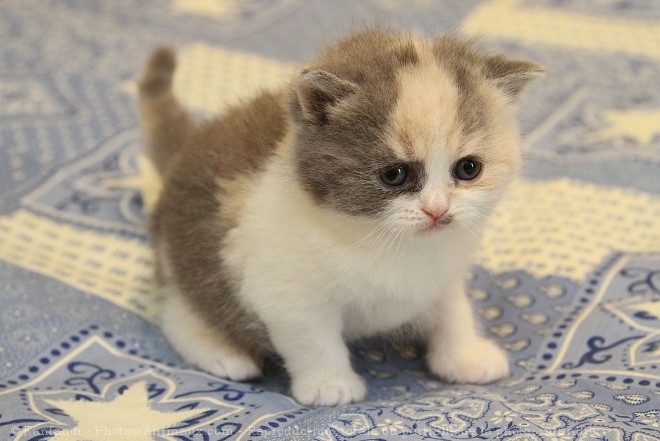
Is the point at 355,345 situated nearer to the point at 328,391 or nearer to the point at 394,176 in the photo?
the point at 328,391

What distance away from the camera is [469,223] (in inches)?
42.1

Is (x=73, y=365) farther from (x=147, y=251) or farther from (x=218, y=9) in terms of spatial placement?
(x=218, y=9)

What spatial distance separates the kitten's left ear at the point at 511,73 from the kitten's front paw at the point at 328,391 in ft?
1.50

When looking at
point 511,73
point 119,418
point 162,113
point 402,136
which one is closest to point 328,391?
point 119,418

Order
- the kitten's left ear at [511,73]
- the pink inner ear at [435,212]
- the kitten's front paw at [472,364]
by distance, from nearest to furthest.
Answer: the pink inner ear at [435,212]
the kitten's left ear at [511,73]
the kitten's front paw at [472,364]

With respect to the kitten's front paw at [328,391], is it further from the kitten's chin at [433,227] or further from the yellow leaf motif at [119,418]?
the kitten's chin at [433,227]

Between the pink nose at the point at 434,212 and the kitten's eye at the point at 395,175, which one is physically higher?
the kitten's eye at the point at 395,175

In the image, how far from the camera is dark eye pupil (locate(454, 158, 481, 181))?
1.04m

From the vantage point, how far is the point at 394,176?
1018 millimetres

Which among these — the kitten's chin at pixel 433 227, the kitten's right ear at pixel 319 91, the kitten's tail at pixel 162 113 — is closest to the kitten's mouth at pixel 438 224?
the kitten's chin at pixel 433 227

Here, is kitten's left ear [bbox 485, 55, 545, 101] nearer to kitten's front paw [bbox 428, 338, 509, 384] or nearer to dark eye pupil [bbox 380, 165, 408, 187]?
dark eye pupil [bbox 380, 165, 408, 187]

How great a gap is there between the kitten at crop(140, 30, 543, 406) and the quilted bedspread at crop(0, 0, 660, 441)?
7cm

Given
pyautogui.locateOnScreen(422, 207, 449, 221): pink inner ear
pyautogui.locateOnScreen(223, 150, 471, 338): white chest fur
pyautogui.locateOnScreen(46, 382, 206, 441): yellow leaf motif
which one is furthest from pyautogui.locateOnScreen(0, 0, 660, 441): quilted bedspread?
pyautogui.locateOnScreen(422, 207, 449, 221): pink inner ear

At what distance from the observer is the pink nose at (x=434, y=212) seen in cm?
100
